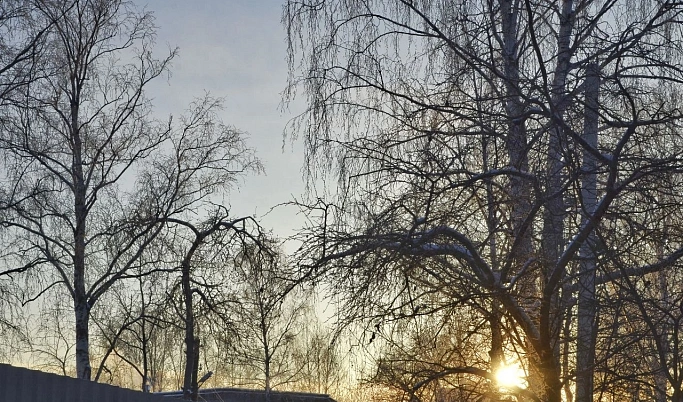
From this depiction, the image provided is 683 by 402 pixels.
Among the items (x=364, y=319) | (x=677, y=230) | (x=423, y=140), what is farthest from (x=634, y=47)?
(x=364, y=319)

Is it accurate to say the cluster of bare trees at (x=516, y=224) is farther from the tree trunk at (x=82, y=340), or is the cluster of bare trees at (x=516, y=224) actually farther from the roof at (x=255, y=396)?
the roof at (x=255, y=396)

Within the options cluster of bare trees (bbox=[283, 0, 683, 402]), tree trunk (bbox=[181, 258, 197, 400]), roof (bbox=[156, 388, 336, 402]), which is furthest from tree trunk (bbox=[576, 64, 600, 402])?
roof (bbox=[156, 388, 336, 402])

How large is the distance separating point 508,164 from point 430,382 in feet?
5.92

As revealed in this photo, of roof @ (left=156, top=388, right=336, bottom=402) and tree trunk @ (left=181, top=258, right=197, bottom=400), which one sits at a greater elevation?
tree trunk @ (left=181, top=258, right=197, bottom=400)

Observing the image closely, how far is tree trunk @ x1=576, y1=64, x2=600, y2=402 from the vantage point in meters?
5.85

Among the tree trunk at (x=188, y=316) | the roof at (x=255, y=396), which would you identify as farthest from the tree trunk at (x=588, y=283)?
the roof at (x=255, y=396)

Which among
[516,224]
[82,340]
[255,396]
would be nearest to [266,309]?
[516,224]

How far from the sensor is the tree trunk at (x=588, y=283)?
5848mm

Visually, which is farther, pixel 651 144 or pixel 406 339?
pixel 406 339

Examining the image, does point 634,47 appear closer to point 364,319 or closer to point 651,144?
point 651,144

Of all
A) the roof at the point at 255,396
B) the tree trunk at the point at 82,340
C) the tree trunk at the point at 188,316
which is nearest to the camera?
the tree trunk at the point at 188,316

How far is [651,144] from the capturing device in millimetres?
6203

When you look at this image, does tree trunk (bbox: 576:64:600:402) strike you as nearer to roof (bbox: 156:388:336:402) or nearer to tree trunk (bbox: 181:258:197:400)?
tree trunk (bbox: 181:258:197:400)

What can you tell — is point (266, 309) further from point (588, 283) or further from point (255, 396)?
point (255, 396)
